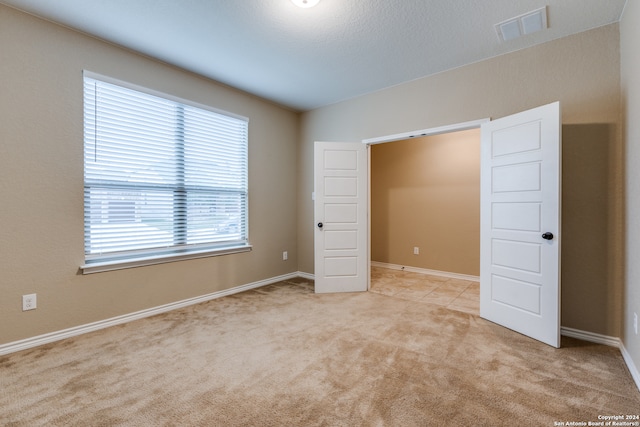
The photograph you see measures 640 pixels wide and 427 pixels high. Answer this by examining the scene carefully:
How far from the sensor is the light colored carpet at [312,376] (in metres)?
1.64

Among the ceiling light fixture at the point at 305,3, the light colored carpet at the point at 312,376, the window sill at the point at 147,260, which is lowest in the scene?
the light colored carpet at the point at 312,376

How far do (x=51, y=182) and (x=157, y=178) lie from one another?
2.88 feet

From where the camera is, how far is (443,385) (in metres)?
1.91

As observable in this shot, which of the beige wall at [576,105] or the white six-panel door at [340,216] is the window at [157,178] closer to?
the white six-panel door at [340,216]

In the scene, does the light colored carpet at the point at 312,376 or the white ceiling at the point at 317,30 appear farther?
the white ceiling at the point at 317,30

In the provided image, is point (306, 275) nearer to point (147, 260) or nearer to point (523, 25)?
point (147, 260)

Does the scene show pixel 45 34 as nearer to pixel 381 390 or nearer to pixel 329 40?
pixel 329 40

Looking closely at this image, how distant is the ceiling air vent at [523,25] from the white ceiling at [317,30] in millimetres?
47

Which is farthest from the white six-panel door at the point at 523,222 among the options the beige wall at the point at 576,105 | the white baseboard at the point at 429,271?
the white baseboard at the point at 429,271

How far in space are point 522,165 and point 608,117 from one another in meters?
0.76

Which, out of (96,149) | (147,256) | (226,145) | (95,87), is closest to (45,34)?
(95,87)

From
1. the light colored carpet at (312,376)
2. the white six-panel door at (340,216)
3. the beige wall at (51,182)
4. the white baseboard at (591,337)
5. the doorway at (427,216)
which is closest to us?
the light colored carpet at (312,376)

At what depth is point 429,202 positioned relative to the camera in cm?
512

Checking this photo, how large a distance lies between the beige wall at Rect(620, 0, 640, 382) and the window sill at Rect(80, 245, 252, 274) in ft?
12.8
